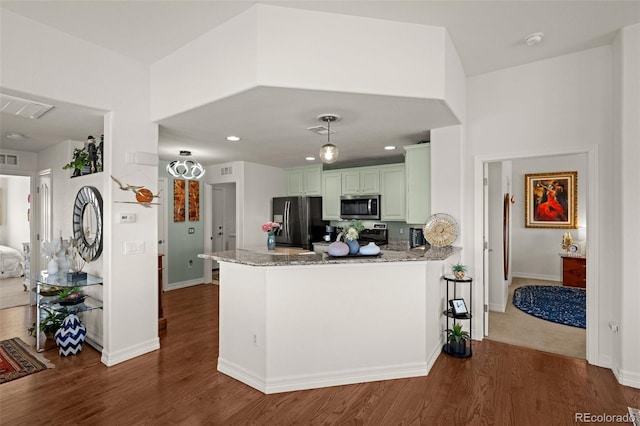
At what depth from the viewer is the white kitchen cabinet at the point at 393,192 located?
5207 millimetres

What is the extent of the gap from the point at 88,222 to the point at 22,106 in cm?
140

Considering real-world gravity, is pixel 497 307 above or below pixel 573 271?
below

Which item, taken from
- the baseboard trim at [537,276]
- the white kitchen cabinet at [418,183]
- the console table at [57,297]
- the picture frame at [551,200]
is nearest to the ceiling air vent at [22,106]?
the console table at [57,297]

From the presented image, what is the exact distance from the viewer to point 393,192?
5.29 meters

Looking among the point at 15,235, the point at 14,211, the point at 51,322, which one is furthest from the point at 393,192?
the point at 14,211

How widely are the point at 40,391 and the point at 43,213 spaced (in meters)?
3.44

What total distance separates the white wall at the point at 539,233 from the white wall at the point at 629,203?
15.2 ft

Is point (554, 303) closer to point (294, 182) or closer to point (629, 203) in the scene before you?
point (629, 203)

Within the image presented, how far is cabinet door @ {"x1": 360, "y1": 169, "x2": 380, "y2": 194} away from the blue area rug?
284cm

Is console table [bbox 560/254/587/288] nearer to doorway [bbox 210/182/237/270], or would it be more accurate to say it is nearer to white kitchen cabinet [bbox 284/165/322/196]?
white kitchen cabinet [bbox 284/165/322/196]

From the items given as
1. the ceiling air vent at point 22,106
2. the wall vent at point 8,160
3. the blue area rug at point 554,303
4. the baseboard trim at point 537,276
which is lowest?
the blue area rug at point 554,303

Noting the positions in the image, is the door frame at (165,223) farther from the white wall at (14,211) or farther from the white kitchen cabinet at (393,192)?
the white wall at (14,211)

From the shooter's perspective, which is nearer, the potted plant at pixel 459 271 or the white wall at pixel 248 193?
the potted plant at pixel 459 271

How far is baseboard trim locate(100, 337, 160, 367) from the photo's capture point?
3129mm
